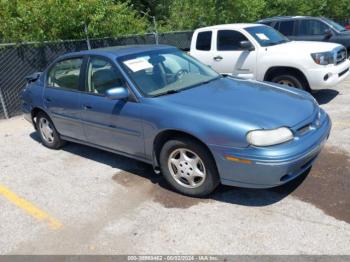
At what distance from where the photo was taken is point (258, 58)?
26.9 ft

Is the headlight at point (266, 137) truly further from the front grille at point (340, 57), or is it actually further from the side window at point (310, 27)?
the side window at point (310, 27)

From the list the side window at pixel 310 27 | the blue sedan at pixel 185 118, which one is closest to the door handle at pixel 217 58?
the blue sedan at pixel 185 118

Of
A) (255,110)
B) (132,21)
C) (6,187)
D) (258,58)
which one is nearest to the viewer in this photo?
(255,110)

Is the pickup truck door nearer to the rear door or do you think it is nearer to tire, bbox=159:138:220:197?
the rear door

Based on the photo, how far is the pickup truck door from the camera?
27.5 feet

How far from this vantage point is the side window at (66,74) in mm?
5496

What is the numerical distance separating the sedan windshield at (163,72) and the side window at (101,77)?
0.50 ft

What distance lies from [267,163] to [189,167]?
92 cm

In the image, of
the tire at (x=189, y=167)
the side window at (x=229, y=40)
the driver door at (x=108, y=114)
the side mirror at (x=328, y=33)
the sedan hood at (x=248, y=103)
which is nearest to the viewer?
the sedan hood at (x=248, y=103)

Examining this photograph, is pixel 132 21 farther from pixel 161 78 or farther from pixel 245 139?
pixel 245 139

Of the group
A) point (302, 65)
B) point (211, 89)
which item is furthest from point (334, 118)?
point (211, 89)

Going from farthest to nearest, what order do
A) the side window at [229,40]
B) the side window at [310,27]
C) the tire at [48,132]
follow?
the side window at [310,27] < the side window at [229,40] < the tire at [48,132]

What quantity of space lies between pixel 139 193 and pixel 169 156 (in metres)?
0.64

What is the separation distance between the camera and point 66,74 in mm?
5789
